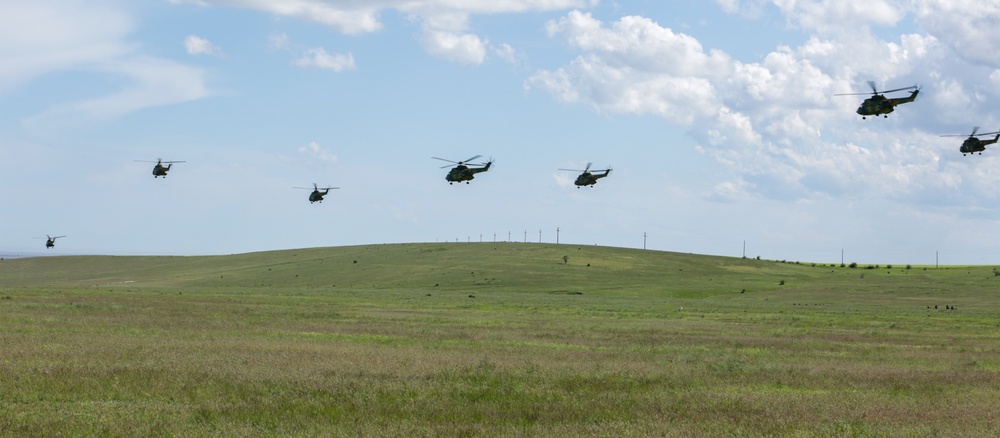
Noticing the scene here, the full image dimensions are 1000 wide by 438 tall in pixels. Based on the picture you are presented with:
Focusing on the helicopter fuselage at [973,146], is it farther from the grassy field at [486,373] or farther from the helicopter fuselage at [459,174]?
the helicopter fuselage at [459,174]

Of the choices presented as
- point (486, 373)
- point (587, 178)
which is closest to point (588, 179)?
point (587, 178)

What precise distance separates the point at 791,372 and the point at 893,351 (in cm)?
898

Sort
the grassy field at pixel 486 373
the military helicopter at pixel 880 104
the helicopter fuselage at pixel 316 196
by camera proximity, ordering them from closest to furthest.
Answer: the grassy field at pixel 486 373 < the military helicopter at pixel 880 104 < the helicopter fuselage at pixel 316 196

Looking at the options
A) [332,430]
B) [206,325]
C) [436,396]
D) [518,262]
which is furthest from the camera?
[518,262]

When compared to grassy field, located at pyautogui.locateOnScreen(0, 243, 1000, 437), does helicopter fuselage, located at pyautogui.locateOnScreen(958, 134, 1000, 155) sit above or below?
above

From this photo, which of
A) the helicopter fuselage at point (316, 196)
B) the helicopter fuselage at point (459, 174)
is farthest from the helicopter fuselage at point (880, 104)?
the helicopter fuselage at point (316, 196)

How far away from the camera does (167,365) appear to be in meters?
20.7

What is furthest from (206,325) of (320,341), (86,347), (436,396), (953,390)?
(953,390)

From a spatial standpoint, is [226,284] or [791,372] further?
[226,284]

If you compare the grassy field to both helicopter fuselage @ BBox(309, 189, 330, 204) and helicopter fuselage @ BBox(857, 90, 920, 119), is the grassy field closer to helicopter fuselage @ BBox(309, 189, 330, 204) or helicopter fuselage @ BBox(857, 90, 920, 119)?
helicopter fuselage @ BBox(857, 90, 920, 119)

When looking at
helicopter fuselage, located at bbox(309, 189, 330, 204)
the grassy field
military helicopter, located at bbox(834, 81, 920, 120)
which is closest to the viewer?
the grassy field

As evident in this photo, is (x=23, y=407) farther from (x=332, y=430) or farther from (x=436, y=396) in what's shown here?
(x=436, y=396)

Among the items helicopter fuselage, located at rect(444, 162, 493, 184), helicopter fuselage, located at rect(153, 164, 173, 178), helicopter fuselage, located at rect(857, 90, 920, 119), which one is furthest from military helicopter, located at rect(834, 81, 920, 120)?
helicopter fuselage, located at rect(153, 164, 173, 178)

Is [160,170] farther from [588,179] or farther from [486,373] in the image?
[486,373]
